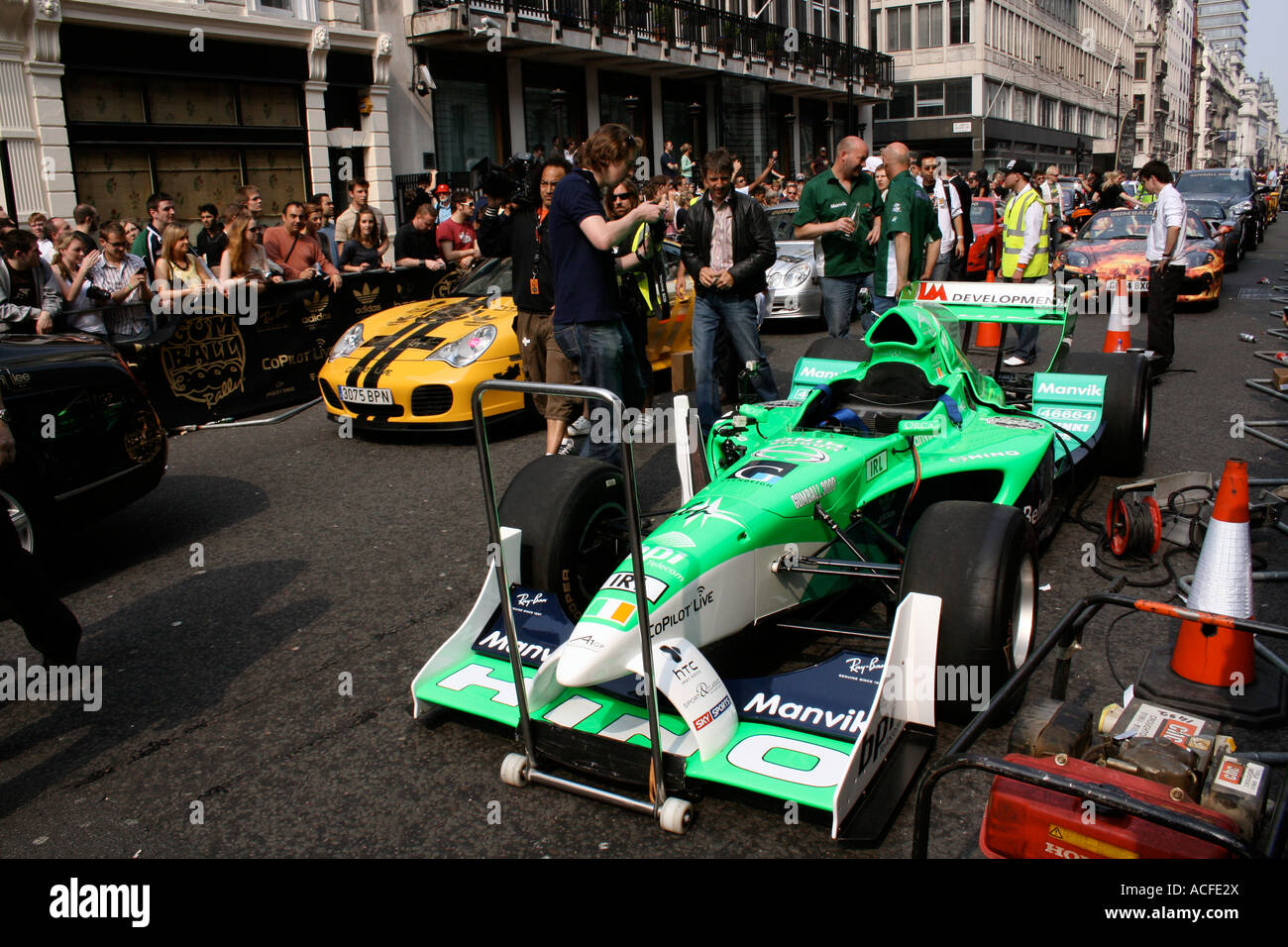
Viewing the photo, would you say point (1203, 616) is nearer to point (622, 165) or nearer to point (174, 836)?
point (174, 836)

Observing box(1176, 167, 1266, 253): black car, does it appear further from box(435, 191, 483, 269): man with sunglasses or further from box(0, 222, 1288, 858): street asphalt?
box(0, 222, 1288, 858): street asphalt

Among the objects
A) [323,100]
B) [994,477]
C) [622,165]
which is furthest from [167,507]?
[323,100]

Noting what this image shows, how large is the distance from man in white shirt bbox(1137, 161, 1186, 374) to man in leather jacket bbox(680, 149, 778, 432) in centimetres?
431

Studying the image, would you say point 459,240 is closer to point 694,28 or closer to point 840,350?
point 840,350

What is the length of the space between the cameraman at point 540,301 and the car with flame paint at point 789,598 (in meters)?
1.37

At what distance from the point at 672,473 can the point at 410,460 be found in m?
1.93

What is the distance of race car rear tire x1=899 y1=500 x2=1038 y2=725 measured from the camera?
3.19 m

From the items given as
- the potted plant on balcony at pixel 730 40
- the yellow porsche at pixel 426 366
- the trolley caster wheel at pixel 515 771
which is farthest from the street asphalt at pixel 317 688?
the potted plant on balcony at pixel 730 40

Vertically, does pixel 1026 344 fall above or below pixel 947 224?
below

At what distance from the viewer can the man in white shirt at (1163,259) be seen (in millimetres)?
8938

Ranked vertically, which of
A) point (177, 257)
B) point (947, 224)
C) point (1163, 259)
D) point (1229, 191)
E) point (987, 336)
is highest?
point (1229, 191)

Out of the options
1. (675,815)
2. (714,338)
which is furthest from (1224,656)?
(714,338)

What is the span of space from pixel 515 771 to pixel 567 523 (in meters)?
1.06

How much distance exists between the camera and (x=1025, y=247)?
32.9 feet
